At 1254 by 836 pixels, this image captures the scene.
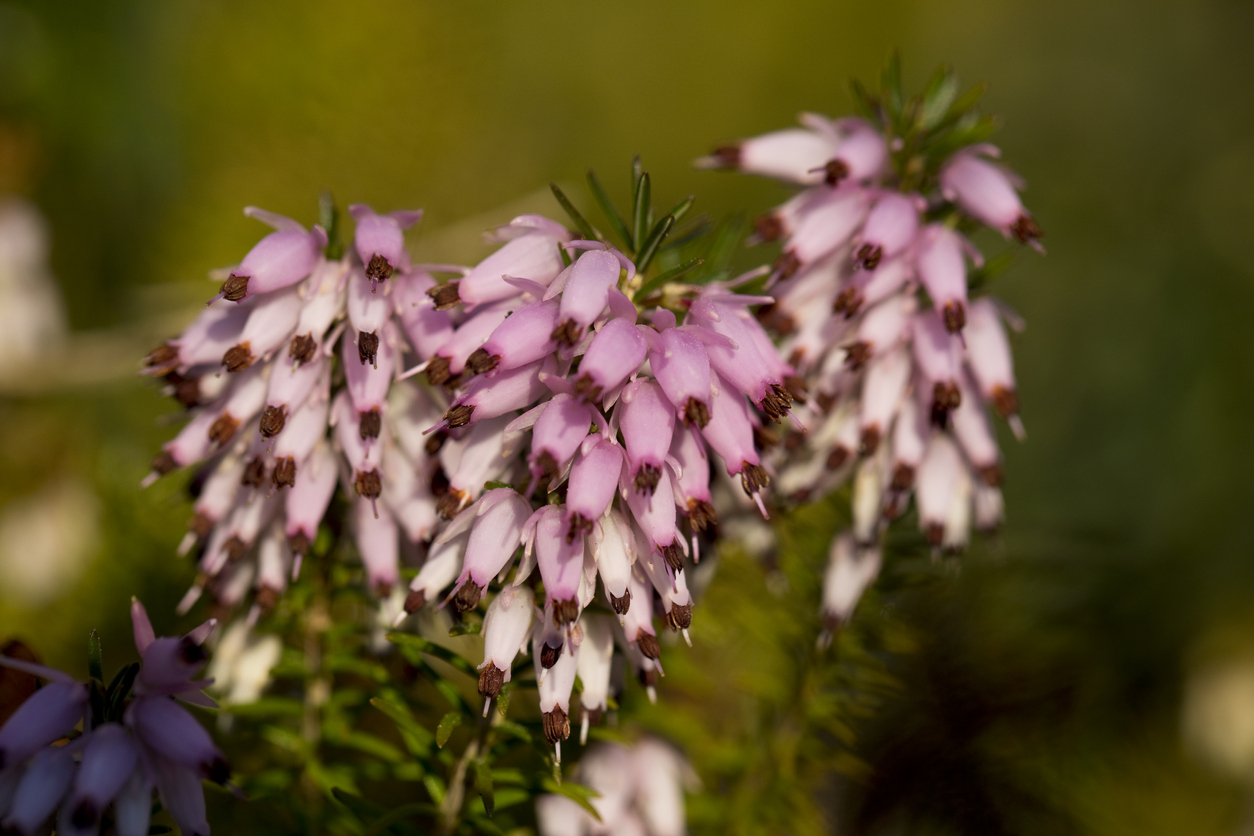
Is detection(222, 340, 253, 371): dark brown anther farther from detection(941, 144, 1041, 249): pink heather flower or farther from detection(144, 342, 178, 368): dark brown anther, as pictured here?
detection(941, 144, 1041, 249): pink heather flower

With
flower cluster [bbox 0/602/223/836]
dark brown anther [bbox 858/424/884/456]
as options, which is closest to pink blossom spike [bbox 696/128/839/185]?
dark brown anther [bbox 858/424/884/456]

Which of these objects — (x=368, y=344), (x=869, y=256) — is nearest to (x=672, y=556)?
(x=368, y=344)

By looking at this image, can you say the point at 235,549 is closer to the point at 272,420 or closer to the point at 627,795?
the point at 272,420

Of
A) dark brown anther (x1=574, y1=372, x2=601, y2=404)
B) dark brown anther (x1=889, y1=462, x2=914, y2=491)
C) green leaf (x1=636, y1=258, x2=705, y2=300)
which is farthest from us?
dark brown anther (x1=889, y1=462, x2=914, y2=491)

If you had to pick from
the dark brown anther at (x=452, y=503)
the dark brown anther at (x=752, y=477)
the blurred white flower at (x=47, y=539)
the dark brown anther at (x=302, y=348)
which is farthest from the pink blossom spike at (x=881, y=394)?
the blurred white flower at (x=47, y=539)

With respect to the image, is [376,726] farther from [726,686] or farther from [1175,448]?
[1175,448]

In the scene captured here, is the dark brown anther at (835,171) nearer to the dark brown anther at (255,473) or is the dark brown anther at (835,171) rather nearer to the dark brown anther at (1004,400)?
the dark brown anther at (1004,400)

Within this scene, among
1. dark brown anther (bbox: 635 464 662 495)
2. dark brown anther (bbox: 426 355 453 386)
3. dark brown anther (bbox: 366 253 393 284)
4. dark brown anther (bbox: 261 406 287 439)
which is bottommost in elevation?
dark brown anther (bbox: 635 464 662 495)
